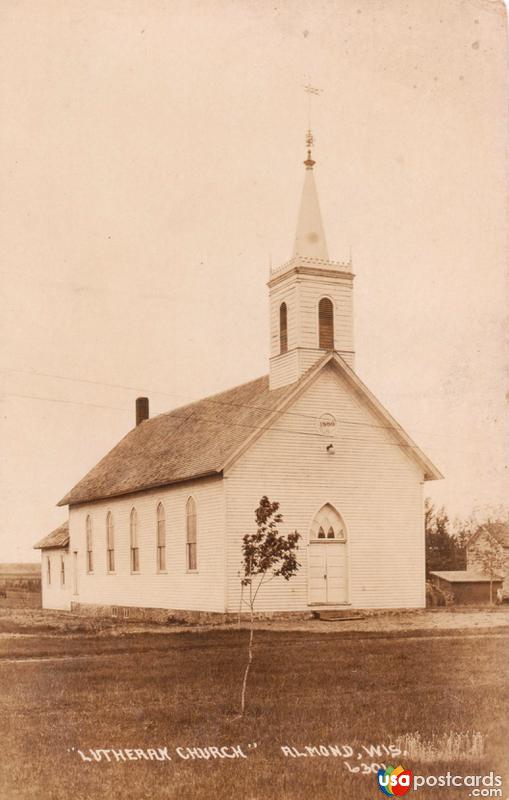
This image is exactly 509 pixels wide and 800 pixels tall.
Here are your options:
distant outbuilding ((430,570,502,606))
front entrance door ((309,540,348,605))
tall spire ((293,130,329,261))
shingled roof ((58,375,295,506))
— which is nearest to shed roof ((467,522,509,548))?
front entrance door ((309,540,348,605))

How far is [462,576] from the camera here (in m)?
36.5

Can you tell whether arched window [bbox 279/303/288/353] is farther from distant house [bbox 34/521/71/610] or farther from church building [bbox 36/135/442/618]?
distant house [bbox 34/521/71/610]

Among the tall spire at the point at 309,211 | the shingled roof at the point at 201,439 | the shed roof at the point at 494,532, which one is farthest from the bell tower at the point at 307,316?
the tall spire at the point at 309,211

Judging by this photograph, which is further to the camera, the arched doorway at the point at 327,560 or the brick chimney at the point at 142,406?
the arched doorway at the point at 327,560

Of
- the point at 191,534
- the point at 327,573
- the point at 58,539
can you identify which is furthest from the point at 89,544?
the point at 327,573

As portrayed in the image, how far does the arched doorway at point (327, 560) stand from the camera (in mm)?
29000

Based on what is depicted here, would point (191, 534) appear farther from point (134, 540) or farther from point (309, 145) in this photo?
point (309, 145)

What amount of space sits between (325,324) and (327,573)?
23.6 feet

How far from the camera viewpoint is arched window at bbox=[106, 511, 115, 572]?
35656 millimetres

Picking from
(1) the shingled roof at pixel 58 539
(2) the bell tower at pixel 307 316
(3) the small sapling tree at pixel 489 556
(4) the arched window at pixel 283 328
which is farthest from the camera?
(1) the shingled roof at pixel 58 539

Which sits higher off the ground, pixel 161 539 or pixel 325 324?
pixel 325 324

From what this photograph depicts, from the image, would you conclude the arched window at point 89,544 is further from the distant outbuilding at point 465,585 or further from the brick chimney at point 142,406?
the distant outbuilding at point 465,585

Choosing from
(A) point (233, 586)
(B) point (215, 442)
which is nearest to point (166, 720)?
(A) point (233, 586)

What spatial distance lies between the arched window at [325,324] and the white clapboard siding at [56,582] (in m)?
16.1
